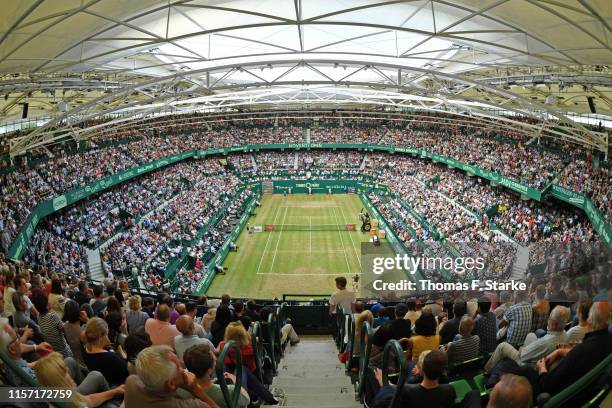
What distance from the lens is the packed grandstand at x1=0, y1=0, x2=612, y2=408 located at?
4438mm

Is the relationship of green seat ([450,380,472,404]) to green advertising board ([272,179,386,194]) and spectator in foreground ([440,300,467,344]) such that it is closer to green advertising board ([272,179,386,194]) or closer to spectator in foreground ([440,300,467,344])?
spectator in foreground ([440,300,467,344])

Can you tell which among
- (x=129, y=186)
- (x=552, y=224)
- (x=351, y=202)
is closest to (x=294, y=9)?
(x=552, y=224)

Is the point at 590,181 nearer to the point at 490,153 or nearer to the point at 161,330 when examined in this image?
the point at 490,153

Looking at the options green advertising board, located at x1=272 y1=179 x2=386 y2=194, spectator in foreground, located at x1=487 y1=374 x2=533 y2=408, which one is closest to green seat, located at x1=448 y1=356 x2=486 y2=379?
A: spectator in foreground, located at x1=487 y1=374 x2=533 y2=408

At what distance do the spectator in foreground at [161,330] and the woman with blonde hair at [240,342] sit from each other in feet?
3.47

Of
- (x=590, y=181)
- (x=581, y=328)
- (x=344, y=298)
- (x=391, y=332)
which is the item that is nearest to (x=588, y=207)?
(x=590, y=181)

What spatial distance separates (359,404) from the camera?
18.5 ft

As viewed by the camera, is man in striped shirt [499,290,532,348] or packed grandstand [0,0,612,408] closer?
packed grandstand [0,0,612,408]

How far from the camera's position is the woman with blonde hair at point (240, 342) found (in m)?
4.92

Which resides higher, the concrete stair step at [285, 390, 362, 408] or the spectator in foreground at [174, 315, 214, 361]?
the spectator in foreground at [174, 315, 214, 361]

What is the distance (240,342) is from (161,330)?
5.47ft

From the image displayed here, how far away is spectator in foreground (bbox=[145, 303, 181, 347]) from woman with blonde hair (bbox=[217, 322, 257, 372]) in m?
1.06

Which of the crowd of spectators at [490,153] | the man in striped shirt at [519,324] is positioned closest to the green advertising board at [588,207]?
the crowd of spectators at [490,153]
